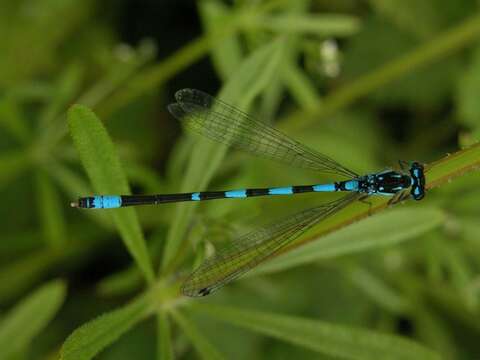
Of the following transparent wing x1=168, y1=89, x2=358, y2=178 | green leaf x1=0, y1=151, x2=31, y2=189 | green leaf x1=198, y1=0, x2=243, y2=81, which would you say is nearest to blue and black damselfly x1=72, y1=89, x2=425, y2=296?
transparent wing x1=168, y1=89, x2=358, y2=178

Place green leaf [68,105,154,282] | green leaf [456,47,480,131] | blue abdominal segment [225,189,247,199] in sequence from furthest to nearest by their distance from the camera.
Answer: green leaf [456,47,480,131] → blue abdominal segment [225,189,247,199] → green leaf [68,105,154,282]

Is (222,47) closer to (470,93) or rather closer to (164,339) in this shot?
(470,93)

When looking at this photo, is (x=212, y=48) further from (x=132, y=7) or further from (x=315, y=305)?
(x=315, y=305)

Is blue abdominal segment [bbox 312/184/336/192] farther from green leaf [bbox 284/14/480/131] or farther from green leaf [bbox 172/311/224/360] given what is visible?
green leaf [bbox 172/311/224/360]

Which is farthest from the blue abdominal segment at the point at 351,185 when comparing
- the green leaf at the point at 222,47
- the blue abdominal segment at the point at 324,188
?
the green leaf at the point at 222,47

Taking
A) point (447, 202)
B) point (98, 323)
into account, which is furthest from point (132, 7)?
point (98, 323)

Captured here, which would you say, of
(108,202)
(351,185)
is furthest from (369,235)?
(108,202)

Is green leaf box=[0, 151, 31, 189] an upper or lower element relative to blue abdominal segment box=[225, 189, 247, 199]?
upper
